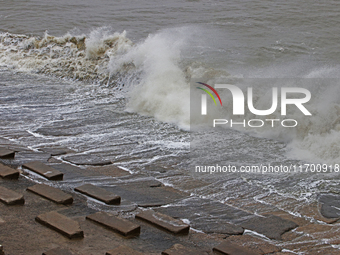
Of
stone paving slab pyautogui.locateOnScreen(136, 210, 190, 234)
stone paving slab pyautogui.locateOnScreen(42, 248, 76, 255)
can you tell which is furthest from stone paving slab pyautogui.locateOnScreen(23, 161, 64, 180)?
stone paving slab pyautogui.locateOnScreen(42, 248, 76, 255)

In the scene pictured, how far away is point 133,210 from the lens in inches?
165

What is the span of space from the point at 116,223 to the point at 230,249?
975 millimetres

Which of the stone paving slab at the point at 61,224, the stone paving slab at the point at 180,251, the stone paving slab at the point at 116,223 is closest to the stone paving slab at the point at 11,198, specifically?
the stone paving slab at the point at 61,224

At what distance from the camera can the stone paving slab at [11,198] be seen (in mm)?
3816

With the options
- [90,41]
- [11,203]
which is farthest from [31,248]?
[90,41]

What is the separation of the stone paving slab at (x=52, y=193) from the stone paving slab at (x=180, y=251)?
124 cm

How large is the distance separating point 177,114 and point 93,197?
4424mm

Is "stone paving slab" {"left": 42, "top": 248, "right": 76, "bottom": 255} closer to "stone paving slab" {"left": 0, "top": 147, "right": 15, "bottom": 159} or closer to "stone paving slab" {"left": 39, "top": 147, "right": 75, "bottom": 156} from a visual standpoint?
"stone paving slab" {"left": 0, "top": 147, "right": 15, "bottom": 159}

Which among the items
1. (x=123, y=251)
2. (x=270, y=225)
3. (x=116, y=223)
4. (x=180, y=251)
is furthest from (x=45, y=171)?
(x=270, y=225)

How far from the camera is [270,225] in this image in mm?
4191

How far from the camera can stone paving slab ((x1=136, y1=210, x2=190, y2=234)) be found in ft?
12.1

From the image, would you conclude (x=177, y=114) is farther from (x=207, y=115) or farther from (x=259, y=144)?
Answer: (x=259, y=144)

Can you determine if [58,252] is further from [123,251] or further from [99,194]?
[99,194]

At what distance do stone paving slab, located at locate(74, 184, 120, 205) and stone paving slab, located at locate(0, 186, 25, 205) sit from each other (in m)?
0.68
